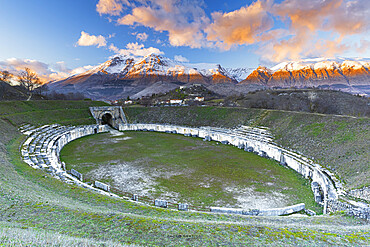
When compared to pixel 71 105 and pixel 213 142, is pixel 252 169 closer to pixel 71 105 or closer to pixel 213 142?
pixel 213 142

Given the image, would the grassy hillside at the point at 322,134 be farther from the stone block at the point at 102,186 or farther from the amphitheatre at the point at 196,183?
the stone block at the point at 102,186

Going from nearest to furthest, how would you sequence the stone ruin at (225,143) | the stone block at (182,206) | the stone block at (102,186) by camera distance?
the stone block at (182,206) → the stone ruin at (225,143) → the stone block at (102,186)

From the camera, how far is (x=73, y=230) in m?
5.97

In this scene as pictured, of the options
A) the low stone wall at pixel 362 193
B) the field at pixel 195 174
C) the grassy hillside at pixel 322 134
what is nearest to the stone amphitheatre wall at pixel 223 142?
the low stone wall at pixel 362 193

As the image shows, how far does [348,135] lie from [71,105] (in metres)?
55.4

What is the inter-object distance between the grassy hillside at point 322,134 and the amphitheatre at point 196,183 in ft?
0.53

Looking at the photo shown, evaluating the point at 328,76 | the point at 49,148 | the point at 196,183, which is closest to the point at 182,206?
the point at 196,183

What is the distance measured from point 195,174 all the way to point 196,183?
2.08 m

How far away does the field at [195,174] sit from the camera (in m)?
14.7

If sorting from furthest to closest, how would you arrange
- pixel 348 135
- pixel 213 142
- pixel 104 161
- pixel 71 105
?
pixel 71 105 < pixel 213 142 < pixel 104 161 < pixel 348 135

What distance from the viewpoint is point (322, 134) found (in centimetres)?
2319

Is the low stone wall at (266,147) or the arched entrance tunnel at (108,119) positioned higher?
the arched entrance tunnel at (108,119)

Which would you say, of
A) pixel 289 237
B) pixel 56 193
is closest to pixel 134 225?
pixel 289 237

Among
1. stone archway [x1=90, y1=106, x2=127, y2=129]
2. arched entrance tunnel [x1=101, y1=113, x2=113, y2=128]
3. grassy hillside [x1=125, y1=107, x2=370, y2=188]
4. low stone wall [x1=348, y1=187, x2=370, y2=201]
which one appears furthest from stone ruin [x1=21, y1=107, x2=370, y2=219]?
arched entrance tunnel [x1=101, y1=113, x2=113, y2=128]
